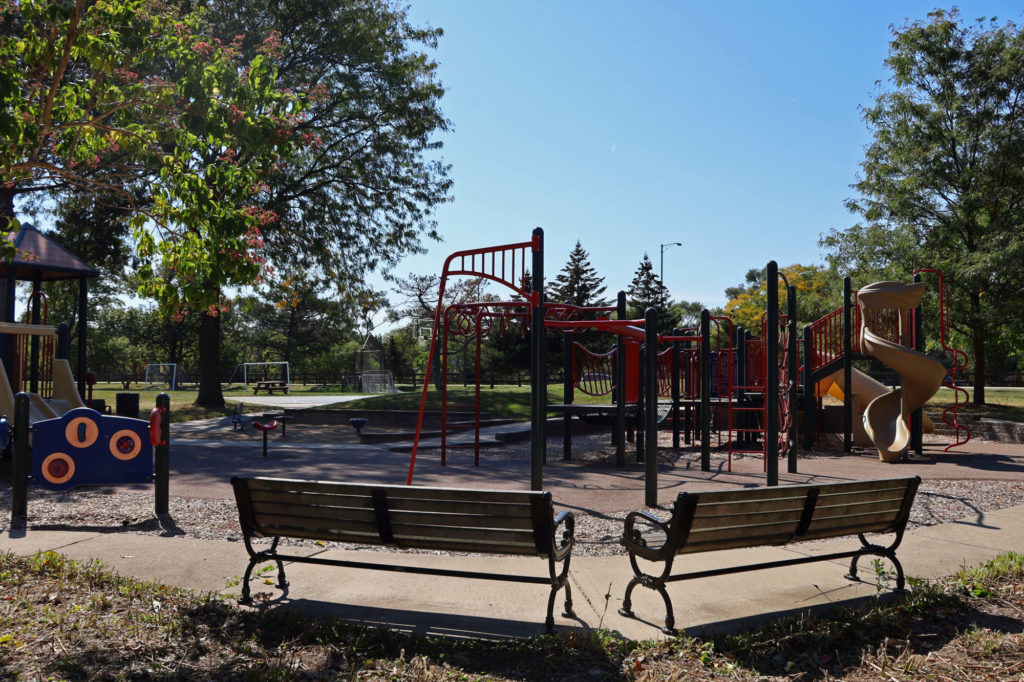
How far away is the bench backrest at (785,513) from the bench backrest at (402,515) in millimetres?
821

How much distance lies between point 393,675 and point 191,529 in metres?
4.11

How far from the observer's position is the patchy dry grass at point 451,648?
3.49 metres

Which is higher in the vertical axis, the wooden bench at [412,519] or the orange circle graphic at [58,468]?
the wooden bench at [412,519]

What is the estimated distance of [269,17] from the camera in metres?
22.9

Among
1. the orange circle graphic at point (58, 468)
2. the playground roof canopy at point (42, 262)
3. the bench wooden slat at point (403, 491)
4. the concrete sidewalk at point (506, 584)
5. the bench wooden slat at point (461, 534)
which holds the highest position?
the playground roof canopy at point (42, 262)

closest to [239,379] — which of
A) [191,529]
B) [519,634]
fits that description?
[191,529]

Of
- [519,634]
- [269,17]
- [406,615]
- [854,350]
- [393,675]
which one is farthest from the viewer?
[269,17]

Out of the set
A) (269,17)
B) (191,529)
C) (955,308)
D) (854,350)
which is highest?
(269,17)

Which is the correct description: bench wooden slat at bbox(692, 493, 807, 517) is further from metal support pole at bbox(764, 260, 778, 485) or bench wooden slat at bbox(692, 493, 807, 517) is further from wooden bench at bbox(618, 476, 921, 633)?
metal support pole at bbox(764, 260, 778, 485)

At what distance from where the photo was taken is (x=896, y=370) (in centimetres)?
1376

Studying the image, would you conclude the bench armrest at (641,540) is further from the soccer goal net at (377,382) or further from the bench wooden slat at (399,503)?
the soccer goal net at (377,382)

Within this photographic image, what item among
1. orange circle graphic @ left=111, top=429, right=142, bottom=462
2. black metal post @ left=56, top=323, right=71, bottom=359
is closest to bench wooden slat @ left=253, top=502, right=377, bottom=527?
orange circle graphic @ left=111, top=429, right=142, bottom=462

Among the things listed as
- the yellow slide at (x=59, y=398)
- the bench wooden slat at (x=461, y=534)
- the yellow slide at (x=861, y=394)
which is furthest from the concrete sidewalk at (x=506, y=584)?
the yellow slide at (x=861, y=394)

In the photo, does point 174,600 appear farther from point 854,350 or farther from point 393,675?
point 854,350
